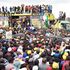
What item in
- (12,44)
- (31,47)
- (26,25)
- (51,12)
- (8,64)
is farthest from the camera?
(51,12)

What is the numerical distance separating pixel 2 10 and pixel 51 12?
5758 mm

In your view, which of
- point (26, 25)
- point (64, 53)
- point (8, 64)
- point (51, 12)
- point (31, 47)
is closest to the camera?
point (8, 64)

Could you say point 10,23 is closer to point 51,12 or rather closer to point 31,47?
point 51,12

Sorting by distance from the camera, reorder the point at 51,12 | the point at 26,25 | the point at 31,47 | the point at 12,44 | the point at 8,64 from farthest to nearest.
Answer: the point at 51,12 → the point at 26,25 → the point at 12,44 → the point at 31,47 → the point at 8,64

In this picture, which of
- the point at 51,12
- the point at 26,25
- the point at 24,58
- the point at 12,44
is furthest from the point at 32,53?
the point at 51,12

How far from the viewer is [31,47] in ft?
62.9

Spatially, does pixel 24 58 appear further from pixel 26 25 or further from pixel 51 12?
pixel 51 12

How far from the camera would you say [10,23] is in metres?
47.8

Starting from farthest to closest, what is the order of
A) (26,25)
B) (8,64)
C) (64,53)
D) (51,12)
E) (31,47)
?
1. (51,12)
2. (26,25)
3. (31,47)
4. (64,53)
5. (8,64)

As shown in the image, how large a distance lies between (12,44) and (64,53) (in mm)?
5658

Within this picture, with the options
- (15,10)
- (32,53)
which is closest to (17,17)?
(15,10)

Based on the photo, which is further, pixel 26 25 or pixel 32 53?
pixel 26 25

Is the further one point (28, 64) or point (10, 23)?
point (10, 23)

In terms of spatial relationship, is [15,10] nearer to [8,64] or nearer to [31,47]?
[31,47]
